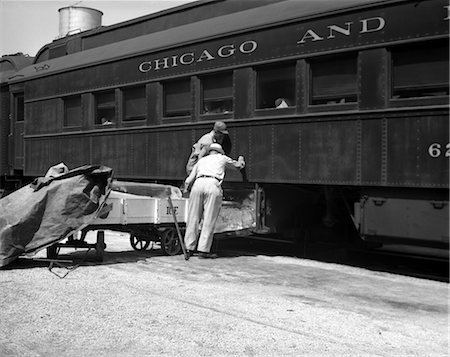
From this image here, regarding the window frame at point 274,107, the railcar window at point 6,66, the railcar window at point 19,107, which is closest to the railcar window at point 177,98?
the window frame at point 274,107

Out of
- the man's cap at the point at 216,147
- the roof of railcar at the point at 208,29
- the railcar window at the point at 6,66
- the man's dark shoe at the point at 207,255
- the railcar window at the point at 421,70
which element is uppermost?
the railcar window at the point at 6,66

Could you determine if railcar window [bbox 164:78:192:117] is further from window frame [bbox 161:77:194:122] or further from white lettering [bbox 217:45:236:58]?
white lettering [bbox 217:45:236:58]

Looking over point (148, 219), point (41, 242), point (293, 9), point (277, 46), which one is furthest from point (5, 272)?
point (293, 9)

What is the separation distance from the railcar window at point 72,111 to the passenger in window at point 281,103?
12.6ft

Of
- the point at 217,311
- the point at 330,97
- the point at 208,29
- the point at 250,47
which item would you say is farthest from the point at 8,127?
the point at 217,311

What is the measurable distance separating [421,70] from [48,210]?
4.12 metres

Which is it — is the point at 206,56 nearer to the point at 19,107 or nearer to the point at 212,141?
the point at 212,141

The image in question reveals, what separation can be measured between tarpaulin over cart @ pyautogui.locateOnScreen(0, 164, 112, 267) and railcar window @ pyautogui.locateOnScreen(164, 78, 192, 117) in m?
1.69

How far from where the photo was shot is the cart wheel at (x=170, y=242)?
701 centimetres

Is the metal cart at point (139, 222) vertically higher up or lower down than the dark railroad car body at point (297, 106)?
lower down

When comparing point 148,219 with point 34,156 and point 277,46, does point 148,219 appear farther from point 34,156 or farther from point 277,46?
point 34,156

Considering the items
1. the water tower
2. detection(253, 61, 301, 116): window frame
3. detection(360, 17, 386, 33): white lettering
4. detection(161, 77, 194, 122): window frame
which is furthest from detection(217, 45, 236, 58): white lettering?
the water tower

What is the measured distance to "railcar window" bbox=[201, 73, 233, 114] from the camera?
6.93 m

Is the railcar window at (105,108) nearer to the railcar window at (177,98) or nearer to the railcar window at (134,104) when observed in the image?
the railcar window at (134,104)
